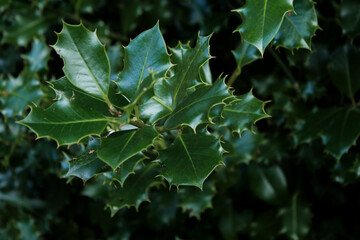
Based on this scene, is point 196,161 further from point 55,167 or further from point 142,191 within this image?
point 55,167

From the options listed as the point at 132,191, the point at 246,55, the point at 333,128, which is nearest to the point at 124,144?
the point at 132,191

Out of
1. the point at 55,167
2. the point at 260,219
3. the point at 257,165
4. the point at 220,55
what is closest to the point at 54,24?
the point at 55,167

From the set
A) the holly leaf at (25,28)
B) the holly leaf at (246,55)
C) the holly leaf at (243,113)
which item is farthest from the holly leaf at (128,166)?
the holly leaf at (25,28)

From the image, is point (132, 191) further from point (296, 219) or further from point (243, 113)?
point (296, 219)

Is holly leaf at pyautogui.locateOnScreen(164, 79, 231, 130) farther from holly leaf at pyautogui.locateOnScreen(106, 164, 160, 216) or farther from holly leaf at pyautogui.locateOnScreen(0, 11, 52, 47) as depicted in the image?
holly leaf at pyautogui.locateOnScreen(0, 11, 52, 47)

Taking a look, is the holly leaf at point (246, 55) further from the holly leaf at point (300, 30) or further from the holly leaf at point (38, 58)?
the holly leaf at point (38, 58)

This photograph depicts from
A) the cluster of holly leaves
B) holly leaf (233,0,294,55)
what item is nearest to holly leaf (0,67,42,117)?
the cluster of holly leaves

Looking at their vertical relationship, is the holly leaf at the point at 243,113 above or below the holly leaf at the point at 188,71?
below
